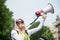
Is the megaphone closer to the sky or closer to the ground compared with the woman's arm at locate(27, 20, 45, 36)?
closer to the sky

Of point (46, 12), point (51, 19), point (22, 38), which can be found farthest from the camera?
point (51, 19)

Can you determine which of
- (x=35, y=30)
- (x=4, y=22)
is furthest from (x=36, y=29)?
(x=4, y=22)

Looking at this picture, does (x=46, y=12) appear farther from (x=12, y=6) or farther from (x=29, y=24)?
(x=12, y=6)

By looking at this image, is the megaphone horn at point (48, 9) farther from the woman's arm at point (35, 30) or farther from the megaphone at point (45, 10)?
the woman's arm at point (35, 30)

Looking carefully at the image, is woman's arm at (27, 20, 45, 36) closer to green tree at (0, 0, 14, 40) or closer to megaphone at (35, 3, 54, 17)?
megaphone at (35, 3, 54, 17)

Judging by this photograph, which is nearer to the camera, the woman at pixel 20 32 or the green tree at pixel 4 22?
the green tree at pixel 4 22

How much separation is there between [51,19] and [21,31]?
1.71 ft

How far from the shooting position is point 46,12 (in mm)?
2350

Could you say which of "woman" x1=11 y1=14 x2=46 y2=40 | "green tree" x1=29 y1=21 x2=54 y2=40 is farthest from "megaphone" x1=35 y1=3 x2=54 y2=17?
"woman" x1=11 y1=14 x2=46 y2=40

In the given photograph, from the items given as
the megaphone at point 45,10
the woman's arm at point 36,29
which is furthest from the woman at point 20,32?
the megaphone at point 45,10

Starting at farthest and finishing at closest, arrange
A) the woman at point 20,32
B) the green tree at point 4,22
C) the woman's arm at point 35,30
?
the woman's arm at point 35,30
the woman at point 20,32
the green tree at point 4,22

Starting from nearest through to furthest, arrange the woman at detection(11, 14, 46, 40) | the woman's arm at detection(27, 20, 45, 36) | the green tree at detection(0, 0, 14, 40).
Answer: the green tree at detection(0, 0, 14, 40), the woman at detection(11, 14, 46, 40), the woman's arm at detection(27, 20, 45, 36)

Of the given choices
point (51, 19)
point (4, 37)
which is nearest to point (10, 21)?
point (4, 37)

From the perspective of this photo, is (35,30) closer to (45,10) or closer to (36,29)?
(36,29)
